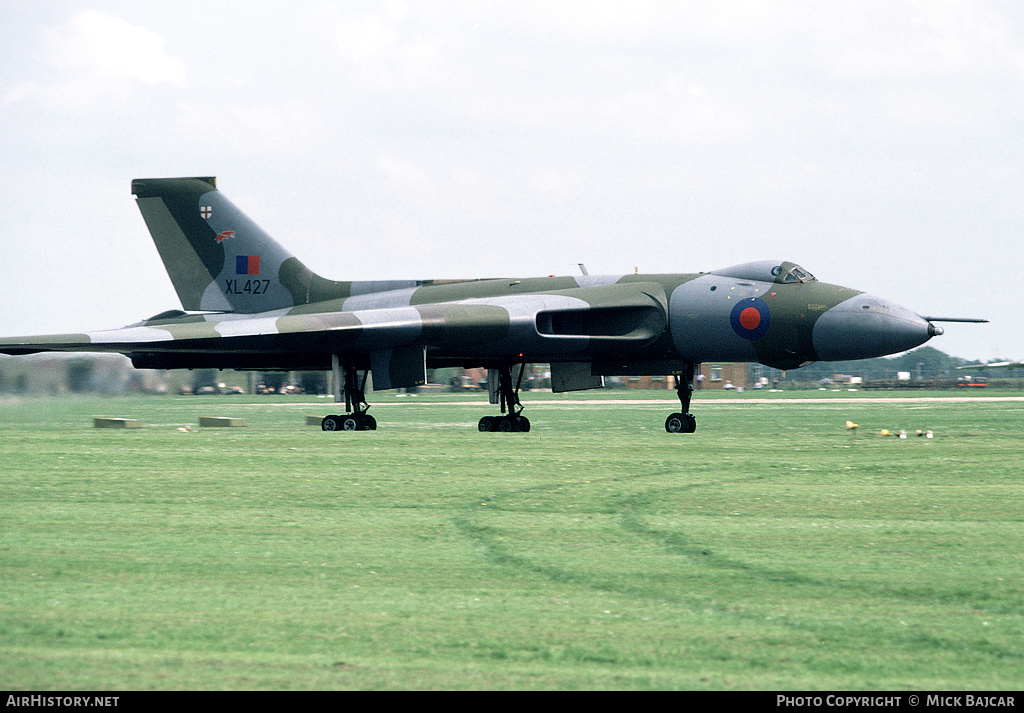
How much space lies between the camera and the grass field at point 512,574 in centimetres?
491

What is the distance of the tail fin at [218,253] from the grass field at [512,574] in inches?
517

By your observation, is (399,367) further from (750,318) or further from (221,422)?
(750,318)

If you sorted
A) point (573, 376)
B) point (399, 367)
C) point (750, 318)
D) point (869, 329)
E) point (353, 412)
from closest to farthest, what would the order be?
point (869, 329) → point (750, 318) → point (399, 367) → point (353, 412) → point (573, 376)

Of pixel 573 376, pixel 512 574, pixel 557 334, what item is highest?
pixel 557 334

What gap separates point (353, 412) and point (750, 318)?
27.7ft

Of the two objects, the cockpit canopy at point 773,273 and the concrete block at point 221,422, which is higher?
the cockpit canopy at point 773,273

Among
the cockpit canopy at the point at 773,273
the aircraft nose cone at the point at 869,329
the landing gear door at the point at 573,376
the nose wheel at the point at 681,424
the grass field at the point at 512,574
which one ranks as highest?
the cockpit canopy at the point at 773,273

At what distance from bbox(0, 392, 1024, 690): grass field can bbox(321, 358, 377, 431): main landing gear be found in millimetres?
9108

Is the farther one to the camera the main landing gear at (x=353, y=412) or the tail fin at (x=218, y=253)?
the tail fin at (x=218, y=253)

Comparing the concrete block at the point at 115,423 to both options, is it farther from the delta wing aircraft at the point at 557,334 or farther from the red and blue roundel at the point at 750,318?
the red and blue roundel at the point at 750,318

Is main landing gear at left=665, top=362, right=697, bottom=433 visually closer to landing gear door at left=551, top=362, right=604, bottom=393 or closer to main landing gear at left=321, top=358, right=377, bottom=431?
landing gear door at left=551, top=362, right=604, bottom=393

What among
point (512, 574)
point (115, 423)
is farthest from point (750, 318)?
point (512, 574)

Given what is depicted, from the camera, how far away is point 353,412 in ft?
78.9

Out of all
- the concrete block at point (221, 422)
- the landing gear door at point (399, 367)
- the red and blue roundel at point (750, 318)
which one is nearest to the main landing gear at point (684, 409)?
the red and blue roundel at point (750, 318)
